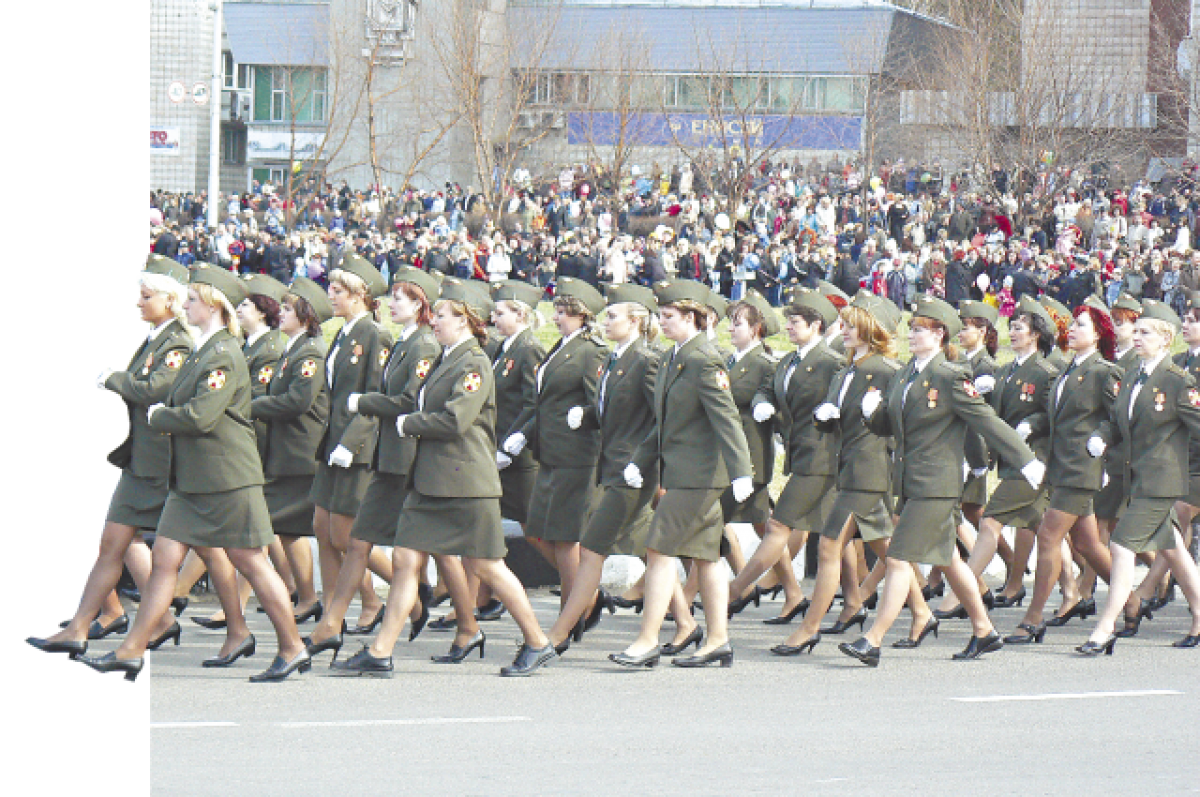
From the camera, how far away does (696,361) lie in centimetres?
793

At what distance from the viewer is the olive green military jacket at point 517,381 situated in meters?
9.13

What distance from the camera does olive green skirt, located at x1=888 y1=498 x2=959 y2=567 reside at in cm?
825

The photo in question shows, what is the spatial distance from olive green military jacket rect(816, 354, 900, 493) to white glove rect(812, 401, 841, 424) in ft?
0.19

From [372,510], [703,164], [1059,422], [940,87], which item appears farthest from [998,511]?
[940,87]

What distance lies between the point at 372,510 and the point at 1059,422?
3.83 meters

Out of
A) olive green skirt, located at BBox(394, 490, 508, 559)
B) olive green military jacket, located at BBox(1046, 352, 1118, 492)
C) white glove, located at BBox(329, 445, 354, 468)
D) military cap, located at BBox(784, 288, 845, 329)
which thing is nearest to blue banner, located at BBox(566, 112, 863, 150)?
military cap, located at BBox(784, 288, 845, 329)

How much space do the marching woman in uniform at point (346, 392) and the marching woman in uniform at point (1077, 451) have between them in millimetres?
3470

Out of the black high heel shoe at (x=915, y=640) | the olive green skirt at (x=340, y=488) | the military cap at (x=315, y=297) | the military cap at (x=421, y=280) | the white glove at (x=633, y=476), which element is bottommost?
the black high heel shoe at (x=915, y=640)

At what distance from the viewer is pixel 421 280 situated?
839 cm

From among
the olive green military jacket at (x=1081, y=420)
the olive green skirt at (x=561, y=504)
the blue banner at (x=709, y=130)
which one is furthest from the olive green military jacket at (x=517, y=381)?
the blue banner at (x=709, y=130)

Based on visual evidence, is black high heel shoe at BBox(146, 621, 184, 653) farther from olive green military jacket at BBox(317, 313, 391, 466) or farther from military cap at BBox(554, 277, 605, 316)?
military cap at BBox(554, 277, 605, 316)

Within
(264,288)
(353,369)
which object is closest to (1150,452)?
(353,369)

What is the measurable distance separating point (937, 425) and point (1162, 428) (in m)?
1.41

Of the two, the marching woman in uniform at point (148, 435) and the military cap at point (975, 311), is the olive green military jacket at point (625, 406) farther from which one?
the military cap at point (975, 311)
